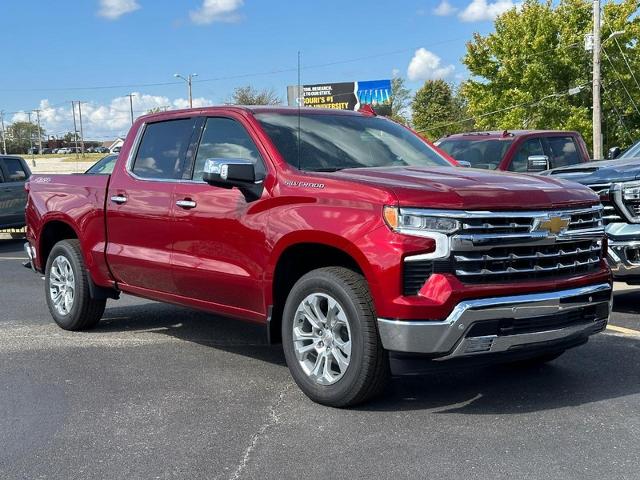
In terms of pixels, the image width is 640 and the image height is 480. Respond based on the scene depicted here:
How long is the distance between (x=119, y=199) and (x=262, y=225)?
6.03 ft

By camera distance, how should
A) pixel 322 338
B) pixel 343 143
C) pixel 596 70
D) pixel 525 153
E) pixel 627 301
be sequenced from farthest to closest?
pixel 596 70
pixel 525 153
pixel 627 301
pixel 343 143
pixel 322 338

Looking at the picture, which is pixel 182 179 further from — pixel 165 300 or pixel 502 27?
pixel 502 27

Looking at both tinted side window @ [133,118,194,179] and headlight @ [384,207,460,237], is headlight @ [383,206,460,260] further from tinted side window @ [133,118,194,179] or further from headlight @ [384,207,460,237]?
tinted side window @ [133,118,194,179]

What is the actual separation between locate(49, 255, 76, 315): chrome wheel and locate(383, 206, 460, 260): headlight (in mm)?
3892

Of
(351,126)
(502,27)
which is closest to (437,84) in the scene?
(502,27)

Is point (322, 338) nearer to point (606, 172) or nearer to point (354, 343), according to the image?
point (354, 343)

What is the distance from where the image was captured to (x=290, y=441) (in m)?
4.18

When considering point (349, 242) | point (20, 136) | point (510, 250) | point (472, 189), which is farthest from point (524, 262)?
point (20, 136)

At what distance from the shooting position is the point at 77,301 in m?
7.00

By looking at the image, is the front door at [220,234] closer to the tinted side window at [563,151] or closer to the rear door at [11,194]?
the tinted side window at [563,151]

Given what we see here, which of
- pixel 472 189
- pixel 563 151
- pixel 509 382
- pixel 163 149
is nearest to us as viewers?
pixel 472 189

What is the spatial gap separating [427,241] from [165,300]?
2.72m

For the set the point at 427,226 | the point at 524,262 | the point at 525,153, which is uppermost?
the point at 525,153

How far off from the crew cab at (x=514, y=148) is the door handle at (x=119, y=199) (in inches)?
235
